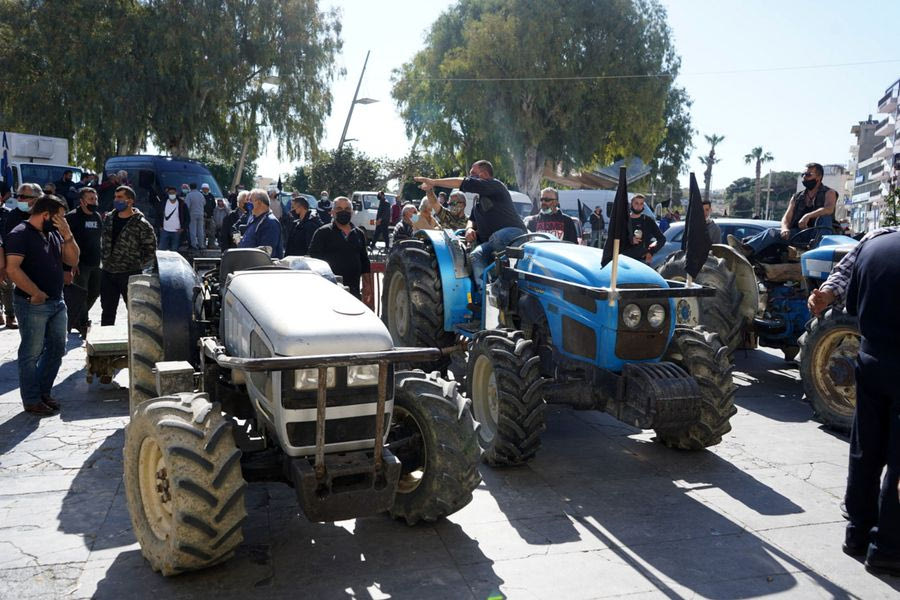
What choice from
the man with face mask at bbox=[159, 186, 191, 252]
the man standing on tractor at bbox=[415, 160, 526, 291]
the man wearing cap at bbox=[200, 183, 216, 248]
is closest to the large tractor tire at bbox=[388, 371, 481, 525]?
the man standing on tractor at bbox=[415, 160, 526, 291]

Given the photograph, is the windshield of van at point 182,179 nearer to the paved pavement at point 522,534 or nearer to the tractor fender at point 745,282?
the paved pavement at point 522,534

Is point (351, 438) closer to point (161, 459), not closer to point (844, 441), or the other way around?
point (161, 459)

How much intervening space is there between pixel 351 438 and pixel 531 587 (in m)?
1.13

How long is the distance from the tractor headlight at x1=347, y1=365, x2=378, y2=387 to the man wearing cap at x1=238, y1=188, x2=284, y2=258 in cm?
460

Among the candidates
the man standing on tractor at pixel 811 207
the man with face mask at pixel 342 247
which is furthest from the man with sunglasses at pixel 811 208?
the man with face mask at pixel 342 247

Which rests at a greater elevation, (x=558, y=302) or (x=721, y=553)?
(x=558, y=302)

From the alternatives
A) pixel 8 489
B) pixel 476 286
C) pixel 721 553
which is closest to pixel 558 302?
pixel 476 286

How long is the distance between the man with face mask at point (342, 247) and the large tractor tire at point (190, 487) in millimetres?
4786

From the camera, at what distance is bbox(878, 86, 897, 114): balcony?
7753 centimetres

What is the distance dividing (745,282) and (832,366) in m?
2.04

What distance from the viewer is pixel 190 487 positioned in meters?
3.49

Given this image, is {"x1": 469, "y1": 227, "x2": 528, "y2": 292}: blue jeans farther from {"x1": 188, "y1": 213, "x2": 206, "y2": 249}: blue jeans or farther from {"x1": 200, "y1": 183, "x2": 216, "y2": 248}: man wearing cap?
{"x1": 200, "y1": 183, "x2": 216, "y2": 248}: man wearing cap

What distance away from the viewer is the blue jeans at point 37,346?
656 centimetres

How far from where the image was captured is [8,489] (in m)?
4.87
